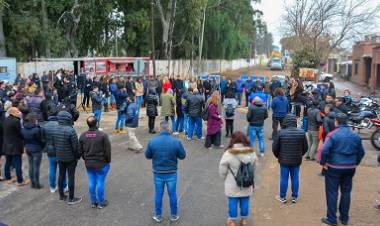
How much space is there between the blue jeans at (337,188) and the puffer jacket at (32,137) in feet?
17.7

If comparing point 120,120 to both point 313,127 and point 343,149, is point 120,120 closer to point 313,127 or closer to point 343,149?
point 313,127

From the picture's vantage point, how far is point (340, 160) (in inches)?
278

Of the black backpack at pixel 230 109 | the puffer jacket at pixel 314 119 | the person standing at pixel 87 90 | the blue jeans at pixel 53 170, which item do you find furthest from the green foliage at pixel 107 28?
the puffer jacket at pixel 314 119

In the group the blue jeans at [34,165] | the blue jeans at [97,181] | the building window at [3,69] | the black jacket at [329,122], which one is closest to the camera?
the blue jeans at [97,181]

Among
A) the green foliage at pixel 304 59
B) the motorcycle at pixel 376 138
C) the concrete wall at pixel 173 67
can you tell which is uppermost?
the green foliage at pixel 304 59

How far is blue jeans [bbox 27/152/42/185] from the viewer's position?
8797 mm

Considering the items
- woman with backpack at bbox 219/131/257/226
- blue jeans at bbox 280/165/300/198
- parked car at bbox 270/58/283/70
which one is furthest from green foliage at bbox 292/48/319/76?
parked car at bbox 270/58/283/70

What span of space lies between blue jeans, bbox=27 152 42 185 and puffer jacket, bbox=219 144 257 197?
4040mm

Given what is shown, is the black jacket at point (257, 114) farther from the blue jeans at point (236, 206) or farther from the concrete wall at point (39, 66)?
the concrete wall at point (39, 66)

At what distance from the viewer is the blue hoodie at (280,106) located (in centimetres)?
1302

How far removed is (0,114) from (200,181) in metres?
4.84

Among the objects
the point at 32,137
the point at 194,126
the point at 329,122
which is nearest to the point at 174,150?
the point at 32,137

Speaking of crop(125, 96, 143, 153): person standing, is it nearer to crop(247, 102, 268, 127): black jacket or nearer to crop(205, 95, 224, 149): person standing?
crop(205, 95, 224, 149): person standing

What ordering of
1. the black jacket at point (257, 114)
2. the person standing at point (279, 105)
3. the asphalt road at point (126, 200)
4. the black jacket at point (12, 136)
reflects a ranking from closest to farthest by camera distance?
1. the asphalt road at point (126, 200)
2. the black jacket at point (12, 136)
3. the black jacket at point (257, 114)
4. the person standing at point (279, 105)
